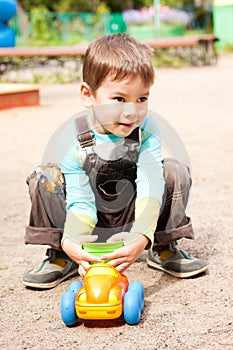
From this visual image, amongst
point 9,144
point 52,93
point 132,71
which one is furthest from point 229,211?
point 52,93

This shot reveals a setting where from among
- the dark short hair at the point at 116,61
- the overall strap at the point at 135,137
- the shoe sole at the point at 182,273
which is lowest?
the shoe sole at the point at 182,273

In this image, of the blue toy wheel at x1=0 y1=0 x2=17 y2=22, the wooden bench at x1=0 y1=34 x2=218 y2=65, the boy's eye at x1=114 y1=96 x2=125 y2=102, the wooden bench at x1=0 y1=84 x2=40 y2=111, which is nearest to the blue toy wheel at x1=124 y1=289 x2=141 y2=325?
the boy's eye at x1=114 y1=96 x2=125 y2=102

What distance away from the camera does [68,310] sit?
214cm

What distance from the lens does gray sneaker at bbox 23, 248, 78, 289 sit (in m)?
2.58

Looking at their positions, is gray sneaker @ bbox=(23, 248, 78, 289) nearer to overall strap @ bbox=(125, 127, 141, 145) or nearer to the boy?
the boy

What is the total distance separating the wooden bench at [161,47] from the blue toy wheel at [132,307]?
9619mm

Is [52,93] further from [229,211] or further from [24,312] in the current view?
[24,312]

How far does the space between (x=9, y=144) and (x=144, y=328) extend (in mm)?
4057

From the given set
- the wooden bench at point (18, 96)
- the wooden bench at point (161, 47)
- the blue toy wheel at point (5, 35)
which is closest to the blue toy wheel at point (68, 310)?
the wooden bench at point (18, 96)

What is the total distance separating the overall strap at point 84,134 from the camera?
97.0 inches

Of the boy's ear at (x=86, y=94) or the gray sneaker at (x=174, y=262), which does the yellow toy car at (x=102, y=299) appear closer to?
the gray sneaker at (x=174, y=262)

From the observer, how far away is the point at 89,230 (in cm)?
243

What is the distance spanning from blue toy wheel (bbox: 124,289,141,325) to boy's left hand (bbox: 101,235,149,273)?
13 cm

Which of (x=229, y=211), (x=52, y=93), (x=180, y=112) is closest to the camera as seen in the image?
(x=229, y=211)
